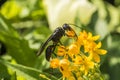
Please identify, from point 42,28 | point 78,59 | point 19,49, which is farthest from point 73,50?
point 42,28

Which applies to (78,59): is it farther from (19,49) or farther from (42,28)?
(42,28)

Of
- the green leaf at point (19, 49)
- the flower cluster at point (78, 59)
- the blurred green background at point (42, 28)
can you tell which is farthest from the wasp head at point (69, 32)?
the green leaf at point (19, 49)

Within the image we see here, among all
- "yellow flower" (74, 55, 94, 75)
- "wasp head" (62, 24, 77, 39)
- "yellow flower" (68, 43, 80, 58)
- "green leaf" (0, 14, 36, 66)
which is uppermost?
"wasp head" (62, 24, 77, 39)

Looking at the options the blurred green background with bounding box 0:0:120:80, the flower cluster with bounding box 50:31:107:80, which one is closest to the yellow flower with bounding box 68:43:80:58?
the flower cluster with bounding box 50:31:107:80

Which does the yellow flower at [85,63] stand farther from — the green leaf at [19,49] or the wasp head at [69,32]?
the green leaf at [19,49]

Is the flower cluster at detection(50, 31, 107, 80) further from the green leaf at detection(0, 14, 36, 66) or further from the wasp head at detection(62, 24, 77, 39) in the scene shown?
the green leaf at detection(0, 14, 36, 66)

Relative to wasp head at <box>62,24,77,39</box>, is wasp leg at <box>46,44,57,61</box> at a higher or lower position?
lower

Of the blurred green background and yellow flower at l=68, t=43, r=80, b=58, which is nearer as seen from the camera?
yellow flower at l=68, t=43, r=80, b=58
